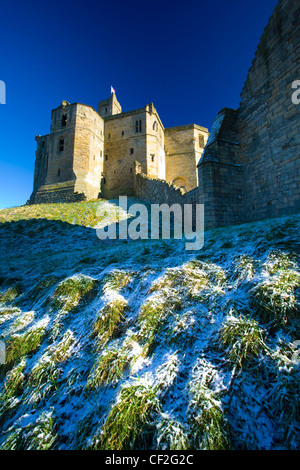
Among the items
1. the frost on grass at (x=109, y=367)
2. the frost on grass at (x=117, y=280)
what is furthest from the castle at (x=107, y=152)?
the frost on grass at (x=109, y=367)

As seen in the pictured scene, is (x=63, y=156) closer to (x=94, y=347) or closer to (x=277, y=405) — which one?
(x=94, y=347)

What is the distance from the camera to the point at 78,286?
4.14 m

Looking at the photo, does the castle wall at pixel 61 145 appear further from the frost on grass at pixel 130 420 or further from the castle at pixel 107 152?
the frost on grass at pixel 130 420

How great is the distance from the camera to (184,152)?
29422 millimetres

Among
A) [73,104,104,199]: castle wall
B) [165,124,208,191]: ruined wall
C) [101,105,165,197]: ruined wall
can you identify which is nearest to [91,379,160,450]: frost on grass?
[73,104,104,199]: castle wall

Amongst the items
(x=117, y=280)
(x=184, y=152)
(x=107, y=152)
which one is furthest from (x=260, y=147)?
(x=107, y=152)

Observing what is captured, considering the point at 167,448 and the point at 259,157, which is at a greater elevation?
the point at 259,157

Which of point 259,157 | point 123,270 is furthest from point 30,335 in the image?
point 259,157

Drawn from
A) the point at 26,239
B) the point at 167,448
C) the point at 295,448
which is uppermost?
the point at 26,239

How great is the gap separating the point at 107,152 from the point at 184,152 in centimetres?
1072

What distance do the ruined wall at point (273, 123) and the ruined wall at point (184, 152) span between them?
20.5m

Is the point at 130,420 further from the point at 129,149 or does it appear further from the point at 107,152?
the point at 107,152

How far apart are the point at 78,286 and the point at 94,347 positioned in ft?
5.09

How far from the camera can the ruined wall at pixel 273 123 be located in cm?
662
